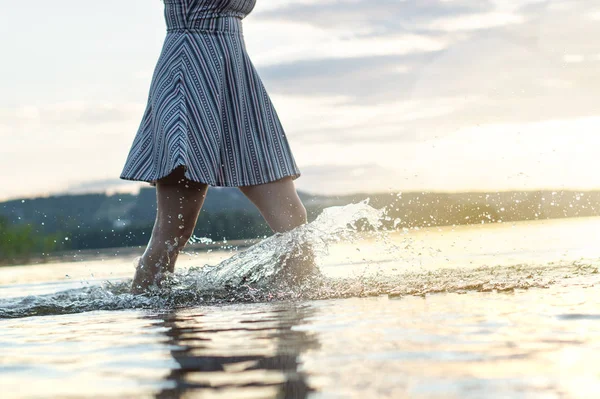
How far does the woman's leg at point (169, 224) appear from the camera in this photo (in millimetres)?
3502

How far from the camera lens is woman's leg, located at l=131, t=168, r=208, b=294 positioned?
3.50m

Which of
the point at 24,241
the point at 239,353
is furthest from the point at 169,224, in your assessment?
the point at 24,241

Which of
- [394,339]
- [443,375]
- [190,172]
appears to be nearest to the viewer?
[443,375]

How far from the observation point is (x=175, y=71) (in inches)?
138

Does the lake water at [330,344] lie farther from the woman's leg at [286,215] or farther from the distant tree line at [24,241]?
the distant tree line at [24,241]

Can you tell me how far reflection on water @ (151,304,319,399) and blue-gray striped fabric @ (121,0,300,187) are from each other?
0.98m

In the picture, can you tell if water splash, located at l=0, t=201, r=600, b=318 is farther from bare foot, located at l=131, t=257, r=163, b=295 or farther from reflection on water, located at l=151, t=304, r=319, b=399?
reflection on water, located at l=151, t=304, r=319, b=399

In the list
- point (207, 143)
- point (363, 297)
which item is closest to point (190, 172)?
point (207, 143)

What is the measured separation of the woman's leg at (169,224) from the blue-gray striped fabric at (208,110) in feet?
0.30

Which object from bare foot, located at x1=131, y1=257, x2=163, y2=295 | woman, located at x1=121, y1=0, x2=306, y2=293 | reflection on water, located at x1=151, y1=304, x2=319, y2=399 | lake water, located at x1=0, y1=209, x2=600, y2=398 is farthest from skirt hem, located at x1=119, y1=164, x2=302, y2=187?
reflection on water, located at x1=151, y1=304, x2=319, y2=399

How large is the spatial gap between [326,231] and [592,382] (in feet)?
7.77

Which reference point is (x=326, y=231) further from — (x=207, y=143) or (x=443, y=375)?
(x=443, y=375)

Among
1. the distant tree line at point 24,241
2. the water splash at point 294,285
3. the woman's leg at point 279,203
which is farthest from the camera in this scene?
the distant tree line at point 24,241

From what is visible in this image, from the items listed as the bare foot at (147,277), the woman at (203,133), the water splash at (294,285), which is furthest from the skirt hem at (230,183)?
the bare foot at (147,277)
